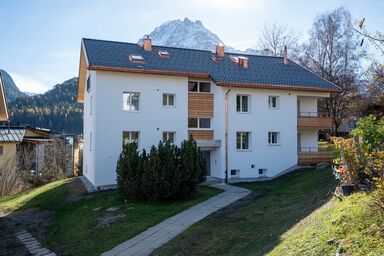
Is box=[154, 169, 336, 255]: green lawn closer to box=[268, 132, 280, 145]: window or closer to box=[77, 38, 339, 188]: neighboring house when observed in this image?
box=[77, 38, 339, 188]: neighboring house

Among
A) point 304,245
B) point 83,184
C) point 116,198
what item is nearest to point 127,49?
point 83,184

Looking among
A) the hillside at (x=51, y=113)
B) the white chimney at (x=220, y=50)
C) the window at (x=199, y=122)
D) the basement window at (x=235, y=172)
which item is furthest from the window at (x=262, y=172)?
the hillside at (x=51, y=113)

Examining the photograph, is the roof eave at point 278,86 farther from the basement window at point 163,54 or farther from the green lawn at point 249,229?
the green lawn at point 249,229

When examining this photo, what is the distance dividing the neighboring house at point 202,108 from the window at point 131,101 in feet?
0.19

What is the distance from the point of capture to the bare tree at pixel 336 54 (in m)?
33.6

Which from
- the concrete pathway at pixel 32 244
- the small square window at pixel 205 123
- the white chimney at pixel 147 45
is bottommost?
the concrete pathway at pixel 32 244

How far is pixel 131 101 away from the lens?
2189 cm

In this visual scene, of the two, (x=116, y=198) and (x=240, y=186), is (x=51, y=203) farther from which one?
(x=240, y=186)

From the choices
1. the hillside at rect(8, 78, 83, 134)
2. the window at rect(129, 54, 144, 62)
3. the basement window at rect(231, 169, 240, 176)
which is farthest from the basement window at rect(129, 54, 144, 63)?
the hillside at rect(8, 78, 83, 134)

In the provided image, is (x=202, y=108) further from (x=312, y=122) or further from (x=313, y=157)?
(x=313, y=157)

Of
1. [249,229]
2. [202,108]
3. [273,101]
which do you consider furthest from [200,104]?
[249,229]

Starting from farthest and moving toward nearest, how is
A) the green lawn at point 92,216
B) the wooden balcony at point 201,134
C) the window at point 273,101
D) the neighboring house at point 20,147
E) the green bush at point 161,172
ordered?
the neighboring house at point 20,147 → the window at point 273,101 → the wooden balcony at point 201,134 → the green bush at point 161,172 → the green lawn at point 92,216

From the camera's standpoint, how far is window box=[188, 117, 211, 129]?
928 inches

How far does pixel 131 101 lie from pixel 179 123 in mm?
3148
